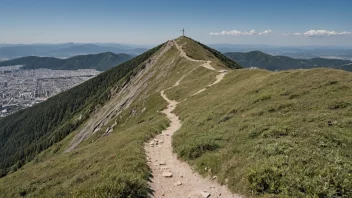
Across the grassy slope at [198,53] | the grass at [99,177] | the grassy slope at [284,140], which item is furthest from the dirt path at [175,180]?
the grassy slope at [198,53]

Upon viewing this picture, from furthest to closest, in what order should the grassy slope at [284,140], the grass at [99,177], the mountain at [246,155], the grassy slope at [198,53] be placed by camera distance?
1. the grassy slope at [198,53]
2. the grass at [99,177]
3. the mountain at [246,155]
4. the grassy slope at [284,140]

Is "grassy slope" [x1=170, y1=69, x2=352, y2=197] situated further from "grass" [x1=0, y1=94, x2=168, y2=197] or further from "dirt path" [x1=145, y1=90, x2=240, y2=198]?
"grass" [x1=0, y1=94, x2=168, y2=197]

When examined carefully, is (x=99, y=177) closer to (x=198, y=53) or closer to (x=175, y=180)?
(x=175, y=180)

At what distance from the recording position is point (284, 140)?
719 inches

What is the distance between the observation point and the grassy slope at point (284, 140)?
1295cm

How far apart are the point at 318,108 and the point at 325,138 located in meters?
8.55

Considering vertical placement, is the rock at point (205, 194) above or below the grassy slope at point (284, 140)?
below

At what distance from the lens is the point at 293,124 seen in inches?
862

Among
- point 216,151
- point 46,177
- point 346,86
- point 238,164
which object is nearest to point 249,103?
point 346,86

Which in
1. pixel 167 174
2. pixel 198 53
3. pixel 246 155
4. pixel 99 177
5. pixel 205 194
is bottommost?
pixel 167 174

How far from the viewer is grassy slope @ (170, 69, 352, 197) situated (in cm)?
1295

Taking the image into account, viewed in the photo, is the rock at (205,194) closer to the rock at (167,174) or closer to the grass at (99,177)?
the grass at (99,177)

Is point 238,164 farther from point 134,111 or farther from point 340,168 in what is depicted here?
point 134,111

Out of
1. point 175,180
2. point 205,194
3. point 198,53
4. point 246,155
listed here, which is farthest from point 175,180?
point 198,53
